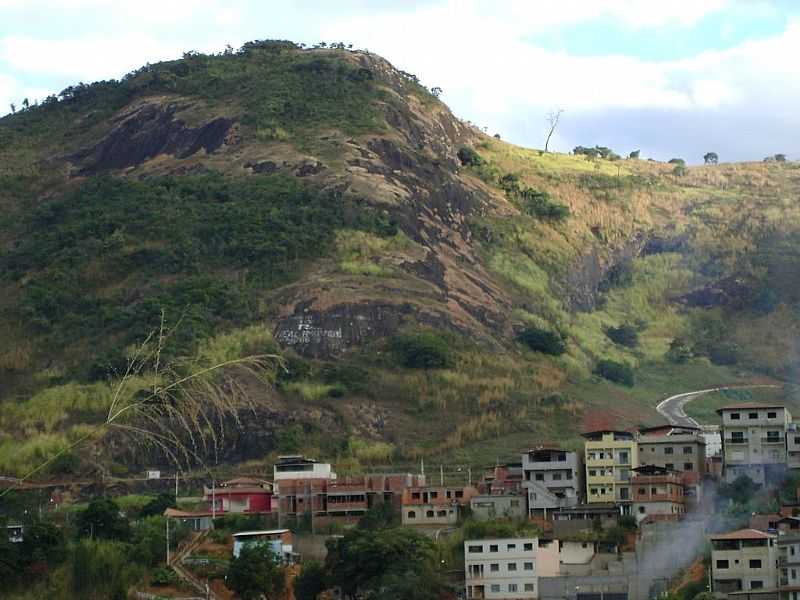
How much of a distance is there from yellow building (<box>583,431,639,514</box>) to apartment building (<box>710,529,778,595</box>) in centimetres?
1264

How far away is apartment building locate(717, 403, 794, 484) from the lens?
67.1m

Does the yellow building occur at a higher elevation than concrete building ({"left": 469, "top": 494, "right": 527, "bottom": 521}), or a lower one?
higher

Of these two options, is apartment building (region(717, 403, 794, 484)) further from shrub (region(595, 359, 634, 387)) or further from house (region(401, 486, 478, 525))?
shrub (region(595, 359, 634, 387))

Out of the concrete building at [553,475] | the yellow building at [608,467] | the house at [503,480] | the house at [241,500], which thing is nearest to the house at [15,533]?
the house at [241,500]

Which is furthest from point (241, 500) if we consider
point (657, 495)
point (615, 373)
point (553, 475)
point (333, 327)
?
point (615, 373)

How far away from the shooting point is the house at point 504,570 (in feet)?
191

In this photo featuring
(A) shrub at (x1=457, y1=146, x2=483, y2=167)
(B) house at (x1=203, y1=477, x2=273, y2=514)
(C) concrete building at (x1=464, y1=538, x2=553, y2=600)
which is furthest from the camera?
(A) shrub at (x1=457, y1=146, x2=483, y2=167)

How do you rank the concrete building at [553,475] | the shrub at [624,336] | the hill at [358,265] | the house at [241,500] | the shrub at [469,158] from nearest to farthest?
1. the concrete building at [553,475]
2. the house at [241,500]
3. the hill at [358,265]
4. the shrub at [624,336]
5. the shrub at [469,158]

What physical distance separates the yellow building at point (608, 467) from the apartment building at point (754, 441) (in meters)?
3.75

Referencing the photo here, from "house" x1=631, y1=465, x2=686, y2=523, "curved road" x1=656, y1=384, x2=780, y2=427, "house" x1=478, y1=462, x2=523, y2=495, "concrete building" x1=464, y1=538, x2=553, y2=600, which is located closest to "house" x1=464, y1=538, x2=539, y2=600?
"concrete building" x1=464, y1=538, x2=553, y2=600

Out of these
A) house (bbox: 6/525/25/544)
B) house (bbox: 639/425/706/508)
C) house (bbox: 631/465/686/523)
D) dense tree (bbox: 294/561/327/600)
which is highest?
house (bbox: 639/425/706/508)

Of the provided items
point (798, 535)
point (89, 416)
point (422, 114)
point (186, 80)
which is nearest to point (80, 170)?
point (186, 80)

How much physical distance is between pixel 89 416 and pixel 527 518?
947 inches

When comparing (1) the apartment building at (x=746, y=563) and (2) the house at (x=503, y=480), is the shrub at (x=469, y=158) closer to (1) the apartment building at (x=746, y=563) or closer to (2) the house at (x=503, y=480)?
(2) the house at (x=503, y=480)
